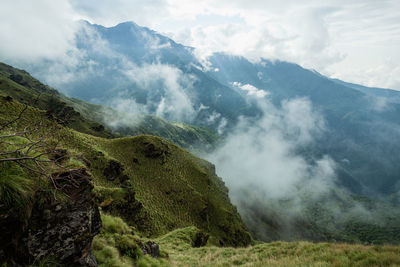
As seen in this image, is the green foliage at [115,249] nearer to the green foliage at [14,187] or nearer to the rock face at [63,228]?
the rock face at [63,228]

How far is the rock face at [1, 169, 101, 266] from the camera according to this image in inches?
210

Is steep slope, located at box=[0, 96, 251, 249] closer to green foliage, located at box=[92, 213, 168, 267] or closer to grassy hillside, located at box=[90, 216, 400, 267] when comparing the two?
green foliage, located at box=[92, 213, 168, 267]

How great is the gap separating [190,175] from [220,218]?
19.3m

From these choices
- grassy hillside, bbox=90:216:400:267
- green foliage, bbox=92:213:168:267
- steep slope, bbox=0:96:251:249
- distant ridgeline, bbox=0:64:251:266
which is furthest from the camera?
steep slope, bbox=0:96:251:249

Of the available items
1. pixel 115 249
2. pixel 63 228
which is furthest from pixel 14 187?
pixel 115 249

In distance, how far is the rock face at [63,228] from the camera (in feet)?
17.5

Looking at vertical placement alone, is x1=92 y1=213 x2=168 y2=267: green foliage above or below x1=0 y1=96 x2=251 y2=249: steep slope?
below

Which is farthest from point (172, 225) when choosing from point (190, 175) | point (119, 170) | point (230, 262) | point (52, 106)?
point (52, 106)

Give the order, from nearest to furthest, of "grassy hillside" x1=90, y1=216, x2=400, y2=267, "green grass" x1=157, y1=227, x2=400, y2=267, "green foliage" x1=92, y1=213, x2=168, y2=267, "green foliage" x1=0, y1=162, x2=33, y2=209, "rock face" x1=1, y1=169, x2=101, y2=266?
"green foliage" x1=0, y1=162, x2=33, y2=209
"rock face" x1=1, y1=169, x2=101, y2=266
"green foliage" x1=92, y1=213, x2=168, y2=267
"grassy hillside" x1=90, y1=216, x2=400, y2=267
"green grass" x1=157, y1=227, x2=400, y2=267

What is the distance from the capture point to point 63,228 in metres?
6.19

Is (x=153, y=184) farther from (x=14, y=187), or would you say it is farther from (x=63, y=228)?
(x=14, y=187)

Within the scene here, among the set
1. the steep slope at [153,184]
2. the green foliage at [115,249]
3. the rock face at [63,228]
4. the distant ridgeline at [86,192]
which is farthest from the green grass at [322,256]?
the steep slope at [153,184]

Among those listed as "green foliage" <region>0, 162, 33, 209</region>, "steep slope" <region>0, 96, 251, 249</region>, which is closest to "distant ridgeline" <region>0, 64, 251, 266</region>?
"green foliage" <region>0, 162, 33, 209</region>

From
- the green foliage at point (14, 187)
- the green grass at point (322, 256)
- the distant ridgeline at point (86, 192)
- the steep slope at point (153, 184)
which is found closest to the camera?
the green foliage at point (14, 187)
